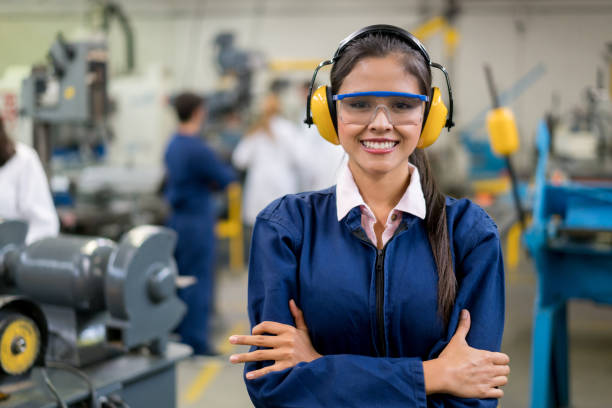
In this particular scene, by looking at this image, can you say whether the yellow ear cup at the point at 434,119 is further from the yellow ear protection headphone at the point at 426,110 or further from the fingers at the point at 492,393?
the fingers at the point at 492,393

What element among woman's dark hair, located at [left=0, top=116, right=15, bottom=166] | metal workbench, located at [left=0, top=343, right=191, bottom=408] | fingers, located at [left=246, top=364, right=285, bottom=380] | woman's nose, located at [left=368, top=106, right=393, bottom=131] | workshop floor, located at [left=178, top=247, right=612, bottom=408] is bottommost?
workshop floor, located at [left=178, top=247, right=612, bottom=408]

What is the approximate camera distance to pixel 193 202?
329 cm

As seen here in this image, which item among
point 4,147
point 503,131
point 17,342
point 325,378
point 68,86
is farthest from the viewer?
point 503,131

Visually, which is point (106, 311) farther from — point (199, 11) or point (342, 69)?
point (199, 11)

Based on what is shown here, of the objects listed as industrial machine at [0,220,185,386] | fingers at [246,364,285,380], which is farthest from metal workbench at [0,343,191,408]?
fingers at [246,364,285,380]

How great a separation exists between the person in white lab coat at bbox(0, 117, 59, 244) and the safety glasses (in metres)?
1.36

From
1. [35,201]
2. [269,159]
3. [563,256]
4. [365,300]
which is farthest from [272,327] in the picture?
[269,159]

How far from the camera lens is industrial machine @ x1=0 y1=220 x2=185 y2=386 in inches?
60.3

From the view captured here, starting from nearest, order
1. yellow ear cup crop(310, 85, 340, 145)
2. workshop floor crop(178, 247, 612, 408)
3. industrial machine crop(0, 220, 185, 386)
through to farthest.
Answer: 1. yellow ear cup crop(310, 85, 340, 145)
2. industrial machine crop(0, 220, 185, 386)
3. workshop floor crop(178, 247, 612, 408)

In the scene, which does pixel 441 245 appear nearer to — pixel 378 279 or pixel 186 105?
pixel 378 279

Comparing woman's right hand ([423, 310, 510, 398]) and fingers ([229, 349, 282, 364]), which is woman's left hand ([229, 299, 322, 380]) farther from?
woman's right hand ([423, 310, 510, 398])

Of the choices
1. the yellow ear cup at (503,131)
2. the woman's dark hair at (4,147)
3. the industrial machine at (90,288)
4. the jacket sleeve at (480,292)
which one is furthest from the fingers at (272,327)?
the yellow ear cup at (503,131)

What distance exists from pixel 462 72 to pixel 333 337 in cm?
916

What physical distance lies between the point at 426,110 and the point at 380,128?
0.37ft
